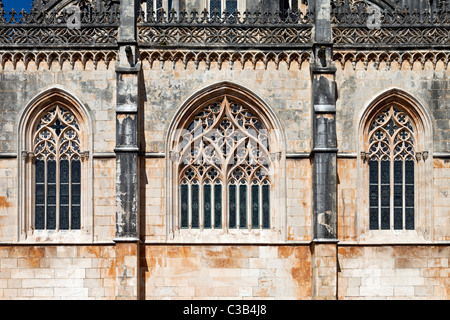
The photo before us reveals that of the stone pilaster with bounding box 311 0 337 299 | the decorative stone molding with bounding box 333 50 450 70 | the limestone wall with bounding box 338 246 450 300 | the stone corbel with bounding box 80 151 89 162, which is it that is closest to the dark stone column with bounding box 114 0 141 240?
the stone corbel with bounding box 80 151 89 162

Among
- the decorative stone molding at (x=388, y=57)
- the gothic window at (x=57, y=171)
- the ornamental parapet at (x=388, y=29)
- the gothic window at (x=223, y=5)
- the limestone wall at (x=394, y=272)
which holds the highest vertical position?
the gothic window at (x=223, y=5)

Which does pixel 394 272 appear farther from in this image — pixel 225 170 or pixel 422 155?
pixel 225 170

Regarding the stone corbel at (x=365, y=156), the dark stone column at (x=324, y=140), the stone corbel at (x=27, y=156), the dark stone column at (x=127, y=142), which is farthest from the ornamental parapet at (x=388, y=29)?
the stone corbel at (x=27, y=156)

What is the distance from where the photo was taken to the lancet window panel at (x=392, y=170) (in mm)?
24438

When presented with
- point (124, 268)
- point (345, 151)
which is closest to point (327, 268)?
point (345, 151)

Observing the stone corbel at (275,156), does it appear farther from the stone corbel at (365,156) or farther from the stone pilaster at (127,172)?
the stone pilaster at (127,172)

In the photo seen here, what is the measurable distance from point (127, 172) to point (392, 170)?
26.0 feet

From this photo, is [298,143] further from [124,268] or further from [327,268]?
[124,268]

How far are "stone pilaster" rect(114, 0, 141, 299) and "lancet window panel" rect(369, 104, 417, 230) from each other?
23.2ft

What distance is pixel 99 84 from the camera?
953 inches

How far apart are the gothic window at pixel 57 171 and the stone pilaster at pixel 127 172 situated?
1731 mm

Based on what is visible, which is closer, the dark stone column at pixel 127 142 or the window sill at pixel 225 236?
the dark stone column at pixel 127 142

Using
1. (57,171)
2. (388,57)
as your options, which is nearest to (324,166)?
(388,57)

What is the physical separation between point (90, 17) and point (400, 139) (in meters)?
10.1
